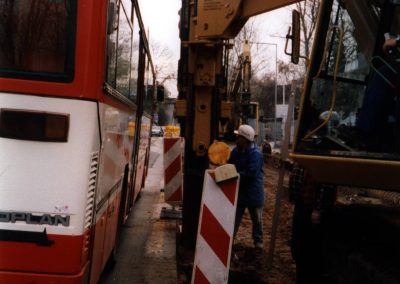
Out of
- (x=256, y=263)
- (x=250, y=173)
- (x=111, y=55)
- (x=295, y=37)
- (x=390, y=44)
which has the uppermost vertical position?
(x=295, y=37)

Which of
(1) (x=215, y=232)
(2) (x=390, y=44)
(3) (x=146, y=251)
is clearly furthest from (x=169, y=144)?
(2) (x=390, y=44)

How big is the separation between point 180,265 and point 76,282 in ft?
12.7

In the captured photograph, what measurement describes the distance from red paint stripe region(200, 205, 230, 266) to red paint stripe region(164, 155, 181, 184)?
4.44m

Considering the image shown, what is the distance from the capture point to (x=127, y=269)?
6.56m

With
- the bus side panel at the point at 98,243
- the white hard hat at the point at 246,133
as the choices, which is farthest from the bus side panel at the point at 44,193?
the white hard hat at the point at 246,133

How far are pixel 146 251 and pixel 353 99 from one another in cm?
389

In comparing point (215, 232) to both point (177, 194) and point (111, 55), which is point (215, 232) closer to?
point (111, 55)

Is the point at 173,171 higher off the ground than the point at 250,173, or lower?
lower

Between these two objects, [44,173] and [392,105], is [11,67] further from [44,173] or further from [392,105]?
[392,105]

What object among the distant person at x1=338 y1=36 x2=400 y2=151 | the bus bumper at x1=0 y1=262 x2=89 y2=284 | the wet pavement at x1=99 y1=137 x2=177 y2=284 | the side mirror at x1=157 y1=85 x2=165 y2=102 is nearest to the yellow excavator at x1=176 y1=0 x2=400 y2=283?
the distant person at x1=338 y1=36 x2=400 y2=151

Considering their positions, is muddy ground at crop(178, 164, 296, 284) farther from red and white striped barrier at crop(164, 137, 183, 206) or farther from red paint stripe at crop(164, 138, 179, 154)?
red paint stripe at crop(164, 138, 179, 154)

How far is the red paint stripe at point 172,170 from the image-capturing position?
31.1 ft

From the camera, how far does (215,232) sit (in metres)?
5.07

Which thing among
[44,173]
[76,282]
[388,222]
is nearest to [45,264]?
[76,282]
